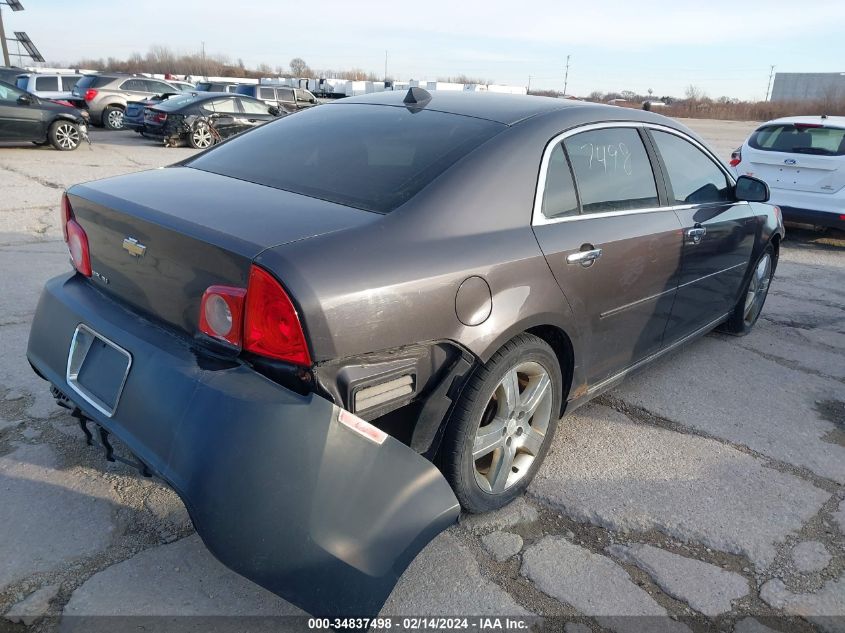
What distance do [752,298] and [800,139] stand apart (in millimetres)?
4569

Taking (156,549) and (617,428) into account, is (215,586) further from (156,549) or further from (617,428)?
(617,428)

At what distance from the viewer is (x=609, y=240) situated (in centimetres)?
291

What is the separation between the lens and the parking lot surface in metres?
2.16

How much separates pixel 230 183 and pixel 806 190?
7802 mm

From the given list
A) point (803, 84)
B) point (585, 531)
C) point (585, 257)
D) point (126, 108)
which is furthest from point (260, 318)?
point (803, 84)

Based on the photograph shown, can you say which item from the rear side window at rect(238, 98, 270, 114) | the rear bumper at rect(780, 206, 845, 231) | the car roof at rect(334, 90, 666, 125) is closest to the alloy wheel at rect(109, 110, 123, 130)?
the rear side window at rect(238, 98, 270, 114)

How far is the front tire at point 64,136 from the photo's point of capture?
530 inches

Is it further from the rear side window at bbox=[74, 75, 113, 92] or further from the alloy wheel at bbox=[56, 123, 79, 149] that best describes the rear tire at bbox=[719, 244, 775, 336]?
the rear side window at bbox=[74, 75, 113, 92]

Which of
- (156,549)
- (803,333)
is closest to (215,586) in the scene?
(156,549)

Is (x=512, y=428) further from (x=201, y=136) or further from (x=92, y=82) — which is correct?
(x=92, y=82)

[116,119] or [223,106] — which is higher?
[223,106]

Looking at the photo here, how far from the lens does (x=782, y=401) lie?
3.91 metres

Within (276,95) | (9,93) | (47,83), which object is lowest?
(9,93)

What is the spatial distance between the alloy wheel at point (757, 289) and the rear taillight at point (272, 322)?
3.90 meters
